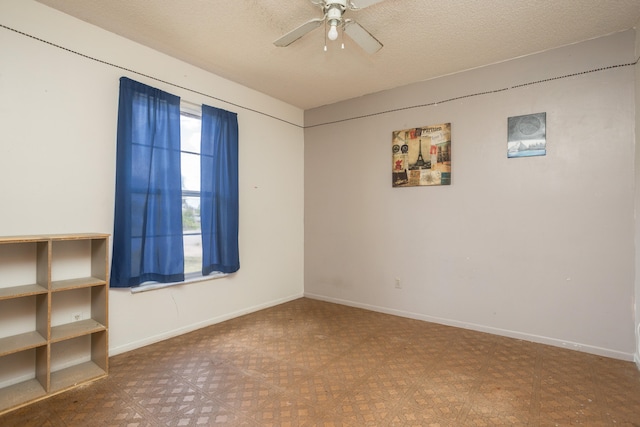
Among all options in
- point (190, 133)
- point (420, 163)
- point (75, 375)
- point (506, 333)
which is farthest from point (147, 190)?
point (506, 333)

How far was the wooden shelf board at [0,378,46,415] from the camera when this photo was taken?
6.95 feet

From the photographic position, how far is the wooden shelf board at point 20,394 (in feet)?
6.95

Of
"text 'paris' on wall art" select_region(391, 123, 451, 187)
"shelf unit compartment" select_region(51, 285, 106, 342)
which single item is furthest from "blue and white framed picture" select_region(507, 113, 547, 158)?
"shelf unit compartment" select_region(51, 285, 106, 342)

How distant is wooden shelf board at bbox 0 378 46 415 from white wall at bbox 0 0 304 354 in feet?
2.04

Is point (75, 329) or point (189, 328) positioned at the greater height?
point (75, 329)

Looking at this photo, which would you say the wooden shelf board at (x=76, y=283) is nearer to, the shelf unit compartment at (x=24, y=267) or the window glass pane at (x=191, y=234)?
the shelf unit compartment at (x=24, y=267)

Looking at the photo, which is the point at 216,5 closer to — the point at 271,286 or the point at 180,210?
the point at 180,210

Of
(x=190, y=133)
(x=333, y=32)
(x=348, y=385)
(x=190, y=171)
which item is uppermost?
(x=333, y=32)

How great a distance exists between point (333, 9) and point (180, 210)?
2351mm

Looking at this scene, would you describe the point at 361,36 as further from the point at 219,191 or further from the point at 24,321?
the point at 24,321

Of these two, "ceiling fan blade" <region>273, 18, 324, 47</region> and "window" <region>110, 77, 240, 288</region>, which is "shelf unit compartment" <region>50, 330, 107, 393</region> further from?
"ceiling fan blade" <region>273, 18, 324, 47</region>

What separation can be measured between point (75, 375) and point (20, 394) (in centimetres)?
32

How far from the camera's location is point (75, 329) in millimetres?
2480

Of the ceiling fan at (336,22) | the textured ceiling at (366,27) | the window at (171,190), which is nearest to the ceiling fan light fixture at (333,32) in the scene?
the ceiling fan at (336,22)
